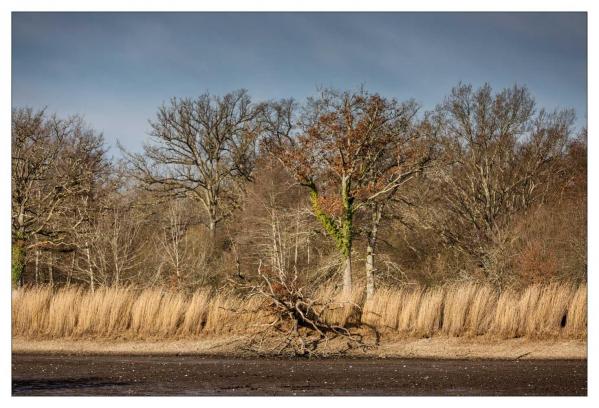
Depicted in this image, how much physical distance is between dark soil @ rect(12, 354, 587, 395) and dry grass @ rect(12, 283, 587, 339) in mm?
1571

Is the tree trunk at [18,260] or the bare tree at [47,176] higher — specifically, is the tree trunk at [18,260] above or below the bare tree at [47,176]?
below

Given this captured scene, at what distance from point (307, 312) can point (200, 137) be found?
19.5 m

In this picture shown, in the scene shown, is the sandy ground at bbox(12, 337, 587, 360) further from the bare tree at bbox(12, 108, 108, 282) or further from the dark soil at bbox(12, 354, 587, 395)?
the bare tree at bbox(12, 108, 108, 282)

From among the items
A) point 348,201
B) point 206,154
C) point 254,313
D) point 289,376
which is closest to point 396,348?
point 254,313

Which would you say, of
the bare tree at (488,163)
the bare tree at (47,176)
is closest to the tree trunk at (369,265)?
the bare tree at (488,163)

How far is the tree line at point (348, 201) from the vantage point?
67.1 ft

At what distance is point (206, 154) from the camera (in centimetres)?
3331

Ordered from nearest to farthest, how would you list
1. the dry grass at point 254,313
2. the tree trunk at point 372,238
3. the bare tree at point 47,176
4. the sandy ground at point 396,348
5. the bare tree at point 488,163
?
1. the sandy ground at point 396,348
2. the dry grass at point 254,313
3. the bare tree at point 47,176
4. the bare tree at point 488,163
5. the tree trunk at point 372,238

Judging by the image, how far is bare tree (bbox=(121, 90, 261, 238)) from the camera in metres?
29.9

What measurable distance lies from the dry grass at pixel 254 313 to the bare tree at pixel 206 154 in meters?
14.0

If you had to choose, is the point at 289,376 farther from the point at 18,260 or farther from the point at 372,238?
the point at 372,238

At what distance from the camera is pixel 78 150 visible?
856 inches

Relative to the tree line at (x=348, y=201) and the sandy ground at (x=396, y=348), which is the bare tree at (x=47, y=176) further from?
the sandy ground at (x=396, y=348)
